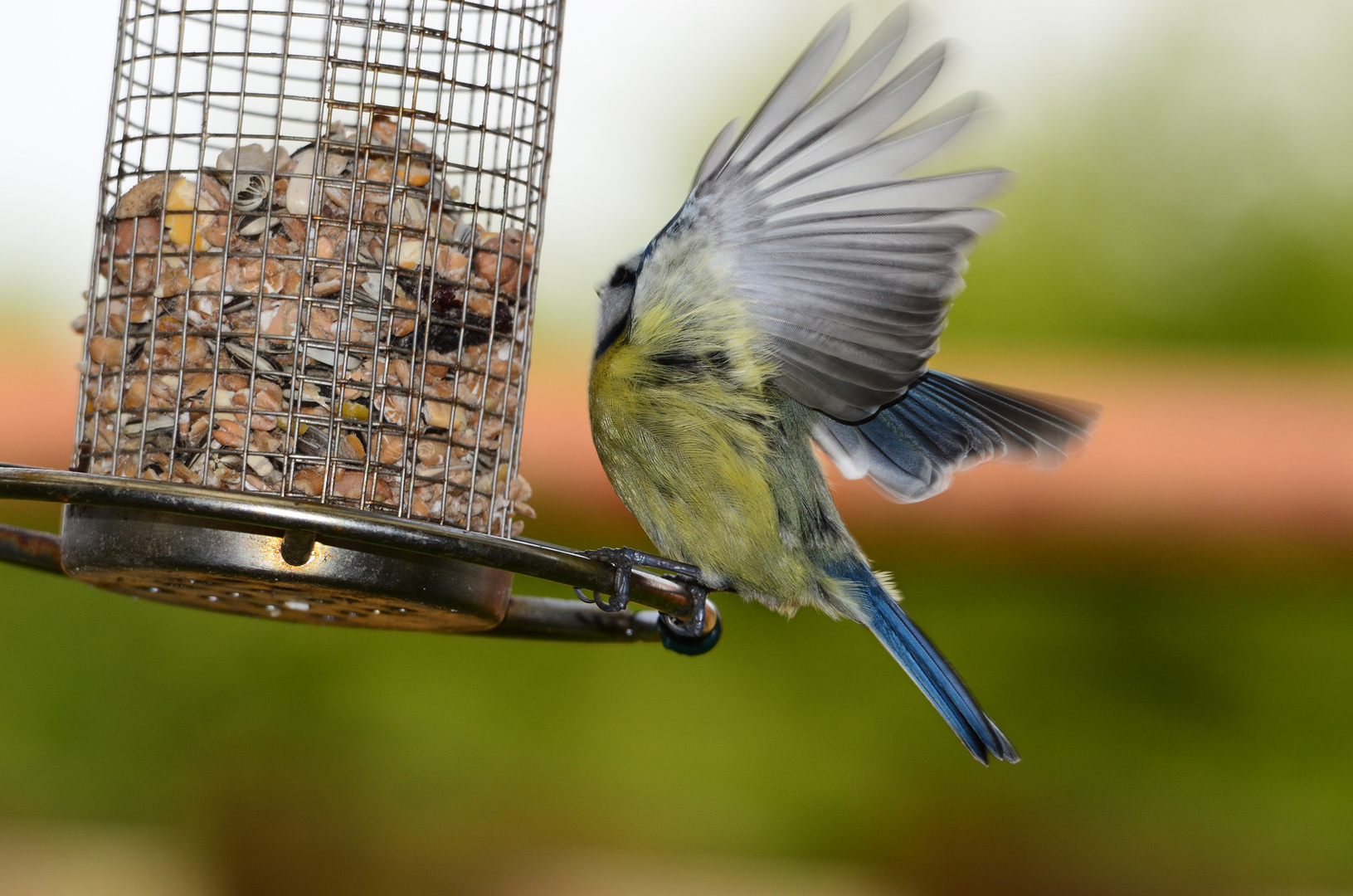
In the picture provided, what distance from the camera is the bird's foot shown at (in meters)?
2.07

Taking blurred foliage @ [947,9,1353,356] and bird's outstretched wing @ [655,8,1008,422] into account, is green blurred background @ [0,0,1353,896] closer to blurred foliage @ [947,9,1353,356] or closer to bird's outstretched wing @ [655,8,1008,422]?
blurred foliage @ [947,9,1353,356]

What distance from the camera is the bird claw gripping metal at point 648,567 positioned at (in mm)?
2086

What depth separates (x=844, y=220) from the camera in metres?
2.30

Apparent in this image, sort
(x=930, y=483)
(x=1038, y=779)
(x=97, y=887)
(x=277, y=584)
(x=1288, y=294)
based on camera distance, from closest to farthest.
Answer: (x=277, y=584)
(x=930, y=483)
(x=97, y=887)
(x=1038, y=779)
(x=1288, y=294)

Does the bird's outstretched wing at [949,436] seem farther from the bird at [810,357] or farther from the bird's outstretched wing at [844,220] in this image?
the bird's outstretched wing at [844,220]

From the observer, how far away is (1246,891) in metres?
5.02

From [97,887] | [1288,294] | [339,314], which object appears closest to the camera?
[339,314]

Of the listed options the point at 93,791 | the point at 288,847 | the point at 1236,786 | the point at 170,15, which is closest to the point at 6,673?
the point at 93,791

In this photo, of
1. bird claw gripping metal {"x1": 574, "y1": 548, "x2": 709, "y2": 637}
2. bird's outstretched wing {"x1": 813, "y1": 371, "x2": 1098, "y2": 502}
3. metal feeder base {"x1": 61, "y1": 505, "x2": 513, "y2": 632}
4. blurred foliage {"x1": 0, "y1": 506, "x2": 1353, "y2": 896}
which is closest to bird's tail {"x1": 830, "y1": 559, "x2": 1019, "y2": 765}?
bird's outstretched wing {"x1": 813, "y1": 371, "x2": 1098, "y2": 502}

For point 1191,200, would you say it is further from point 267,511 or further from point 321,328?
point 267,511

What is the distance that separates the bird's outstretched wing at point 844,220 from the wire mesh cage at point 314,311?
0.48m

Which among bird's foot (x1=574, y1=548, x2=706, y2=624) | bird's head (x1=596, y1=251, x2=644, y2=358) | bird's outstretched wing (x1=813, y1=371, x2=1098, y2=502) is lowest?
bird's foot (x1=574, y1=548, x2=706, y2=624)

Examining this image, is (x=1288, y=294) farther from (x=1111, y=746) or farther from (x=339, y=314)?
(x=339, y=314)

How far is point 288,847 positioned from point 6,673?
1207 millimetres
